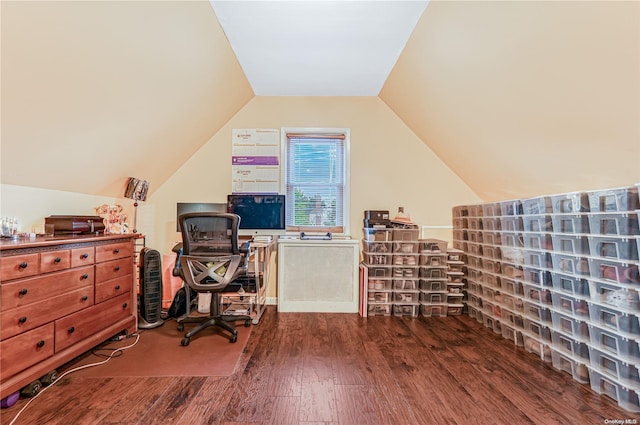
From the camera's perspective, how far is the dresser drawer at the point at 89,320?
1713 mm

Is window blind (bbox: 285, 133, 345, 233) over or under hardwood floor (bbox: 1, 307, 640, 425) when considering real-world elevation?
over

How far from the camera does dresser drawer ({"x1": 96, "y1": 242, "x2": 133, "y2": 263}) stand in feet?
6.62

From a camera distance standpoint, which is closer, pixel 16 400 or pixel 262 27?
pixel 16 400

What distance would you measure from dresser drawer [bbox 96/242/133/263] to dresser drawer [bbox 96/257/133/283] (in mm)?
38

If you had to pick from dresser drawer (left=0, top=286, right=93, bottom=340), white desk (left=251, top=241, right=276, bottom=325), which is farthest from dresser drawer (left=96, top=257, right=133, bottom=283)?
white desk (left=251, top=241, right=276, bottom=325)

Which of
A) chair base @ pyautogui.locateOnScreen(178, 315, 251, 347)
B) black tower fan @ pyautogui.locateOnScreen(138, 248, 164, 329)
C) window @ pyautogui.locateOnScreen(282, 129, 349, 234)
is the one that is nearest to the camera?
chair base @ pyautogui.locateOnScreen(178, 315, 251, 347)

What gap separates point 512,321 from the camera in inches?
91.8

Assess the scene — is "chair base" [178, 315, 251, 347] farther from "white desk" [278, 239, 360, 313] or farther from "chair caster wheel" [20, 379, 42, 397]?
"chair caster wheel" [20, 379, 42, 397]

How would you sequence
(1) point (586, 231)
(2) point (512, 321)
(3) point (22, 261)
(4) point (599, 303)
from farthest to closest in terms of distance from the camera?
(2) point (512, 321) → (1) point (586, 231) → (4) point (599, 303) → (3) point (22, 261)

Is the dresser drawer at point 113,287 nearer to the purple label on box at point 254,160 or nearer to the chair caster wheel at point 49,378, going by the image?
the chair caster wheel at point 49,378

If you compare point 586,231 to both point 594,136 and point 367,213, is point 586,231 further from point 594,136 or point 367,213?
point 367,213

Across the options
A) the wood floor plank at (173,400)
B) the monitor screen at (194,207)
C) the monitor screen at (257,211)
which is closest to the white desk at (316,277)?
the monitor screen at (257,211)

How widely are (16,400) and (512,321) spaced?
3.51 meters

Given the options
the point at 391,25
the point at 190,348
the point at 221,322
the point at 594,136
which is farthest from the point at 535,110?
the point at 190,348
